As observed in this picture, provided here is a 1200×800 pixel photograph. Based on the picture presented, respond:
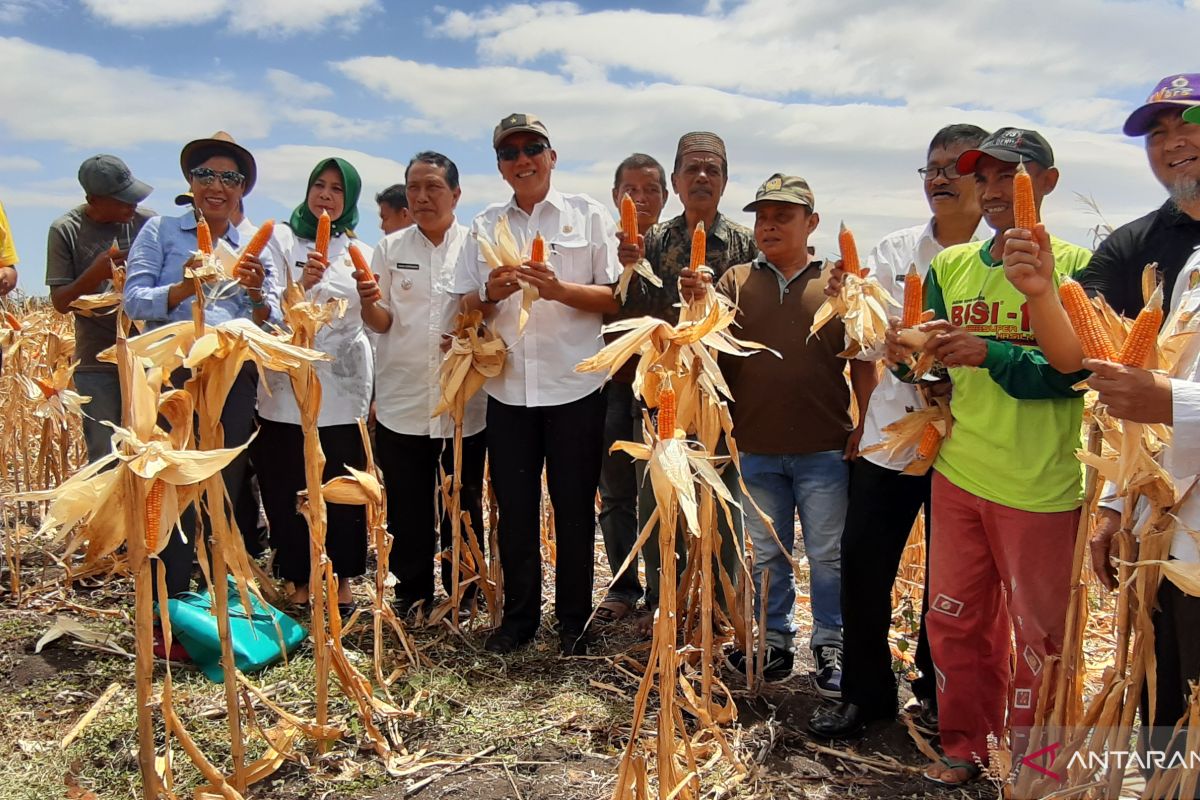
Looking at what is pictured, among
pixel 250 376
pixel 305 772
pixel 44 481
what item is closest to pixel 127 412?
pixel 305 772

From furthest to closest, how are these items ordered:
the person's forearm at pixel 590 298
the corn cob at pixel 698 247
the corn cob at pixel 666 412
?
the person's forearm at pixel 590 298 < the corn cob at pixel 698 247 < the corn cob at pixel 666 412

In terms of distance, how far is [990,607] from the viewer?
114 inches

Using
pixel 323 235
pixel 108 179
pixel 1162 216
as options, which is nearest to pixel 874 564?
pixel 1162 216

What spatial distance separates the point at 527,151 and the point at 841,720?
2844mm

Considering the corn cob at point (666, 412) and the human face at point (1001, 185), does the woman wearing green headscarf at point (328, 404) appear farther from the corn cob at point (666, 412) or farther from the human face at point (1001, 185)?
the human face at point (1001, 185)

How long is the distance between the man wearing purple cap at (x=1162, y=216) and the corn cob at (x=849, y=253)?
2.92 feet

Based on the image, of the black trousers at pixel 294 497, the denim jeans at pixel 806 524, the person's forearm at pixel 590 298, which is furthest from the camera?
the black trousers at pixel 294 497

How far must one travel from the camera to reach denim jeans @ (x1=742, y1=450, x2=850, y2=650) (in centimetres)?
354

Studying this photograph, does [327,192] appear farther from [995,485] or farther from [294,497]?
[995,485]

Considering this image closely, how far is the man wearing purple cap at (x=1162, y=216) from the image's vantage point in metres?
2.38

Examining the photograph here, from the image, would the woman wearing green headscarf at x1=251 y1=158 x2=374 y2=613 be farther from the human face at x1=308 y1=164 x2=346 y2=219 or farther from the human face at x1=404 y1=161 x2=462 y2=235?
the human face at x1=404 y1=161 x2=462 y2=235

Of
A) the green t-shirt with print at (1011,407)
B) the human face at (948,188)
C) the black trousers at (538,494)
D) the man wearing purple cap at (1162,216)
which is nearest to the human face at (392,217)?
the black trousers at (538,494)

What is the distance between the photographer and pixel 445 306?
4.25 metres

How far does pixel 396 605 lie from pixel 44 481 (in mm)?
3447
